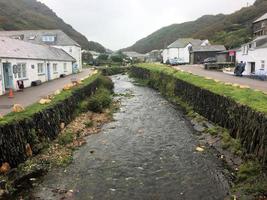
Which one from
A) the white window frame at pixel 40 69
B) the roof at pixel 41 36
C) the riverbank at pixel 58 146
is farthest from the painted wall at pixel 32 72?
the roof at pixel 41 36

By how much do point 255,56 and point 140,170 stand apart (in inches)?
1319

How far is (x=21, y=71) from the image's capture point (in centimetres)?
3083

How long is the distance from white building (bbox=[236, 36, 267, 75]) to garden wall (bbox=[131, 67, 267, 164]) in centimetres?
1291

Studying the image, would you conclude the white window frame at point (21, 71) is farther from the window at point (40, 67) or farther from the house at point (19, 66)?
the window at point (40, 67)

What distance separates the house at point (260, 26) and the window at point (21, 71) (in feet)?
211

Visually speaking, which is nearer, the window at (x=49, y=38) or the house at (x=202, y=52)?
the window at (x=49, y=38)

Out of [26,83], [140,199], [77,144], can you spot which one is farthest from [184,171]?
[26,83]

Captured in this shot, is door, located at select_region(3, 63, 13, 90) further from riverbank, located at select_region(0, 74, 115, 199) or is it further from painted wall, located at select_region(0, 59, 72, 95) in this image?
riverbank, located at select_region(0, 74, 115, 199)

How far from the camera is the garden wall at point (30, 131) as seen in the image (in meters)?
12.6

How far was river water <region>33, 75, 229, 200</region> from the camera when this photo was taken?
1128 cm

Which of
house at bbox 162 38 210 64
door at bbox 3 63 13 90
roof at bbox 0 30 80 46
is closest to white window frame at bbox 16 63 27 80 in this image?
door at bbox 3 63 13 90

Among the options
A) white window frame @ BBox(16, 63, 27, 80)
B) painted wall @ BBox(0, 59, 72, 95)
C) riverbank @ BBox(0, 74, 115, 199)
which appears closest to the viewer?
riverbank @ BBox(0, 74, 115, 199)

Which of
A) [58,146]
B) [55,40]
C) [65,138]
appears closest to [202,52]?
[55,40]

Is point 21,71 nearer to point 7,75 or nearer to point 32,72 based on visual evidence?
point 7,75
